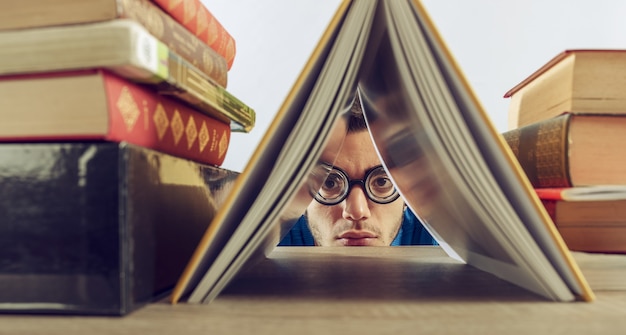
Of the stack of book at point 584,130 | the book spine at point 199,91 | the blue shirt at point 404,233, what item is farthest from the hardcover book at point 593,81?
the blue shirt at point 404,233

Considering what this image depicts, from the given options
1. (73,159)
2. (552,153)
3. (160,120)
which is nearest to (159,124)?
(160,120)

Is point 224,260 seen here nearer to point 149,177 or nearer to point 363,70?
point 149,177

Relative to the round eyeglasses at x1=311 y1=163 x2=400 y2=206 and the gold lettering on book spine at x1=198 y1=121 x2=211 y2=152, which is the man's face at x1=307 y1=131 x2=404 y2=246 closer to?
the round eyeglasses at x1=311 y1=163 x2=400 y2=206

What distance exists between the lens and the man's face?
1545 millimetres

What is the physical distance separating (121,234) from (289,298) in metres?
0.18

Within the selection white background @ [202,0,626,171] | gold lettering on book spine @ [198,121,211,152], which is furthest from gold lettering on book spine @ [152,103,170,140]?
white background @ [202,0,626,171]

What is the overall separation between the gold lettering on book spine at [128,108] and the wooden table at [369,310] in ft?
0.58

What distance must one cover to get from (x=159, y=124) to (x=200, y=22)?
189 mm

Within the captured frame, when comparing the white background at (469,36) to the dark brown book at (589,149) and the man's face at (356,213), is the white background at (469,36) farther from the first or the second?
the dark brown book at (589,149)

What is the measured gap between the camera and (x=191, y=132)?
568 millimetres

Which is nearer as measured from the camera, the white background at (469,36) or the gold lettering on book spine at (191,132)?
the gold lettering on book spine at (191,132)

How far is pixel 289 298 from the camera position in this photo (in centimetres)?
45

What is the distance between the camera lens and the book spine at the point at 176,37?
1.38 feet

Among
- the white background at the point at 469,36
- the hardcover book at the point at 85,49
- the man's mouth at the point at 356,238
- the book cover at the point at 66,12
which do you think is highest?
the white background at the point at 469,36
